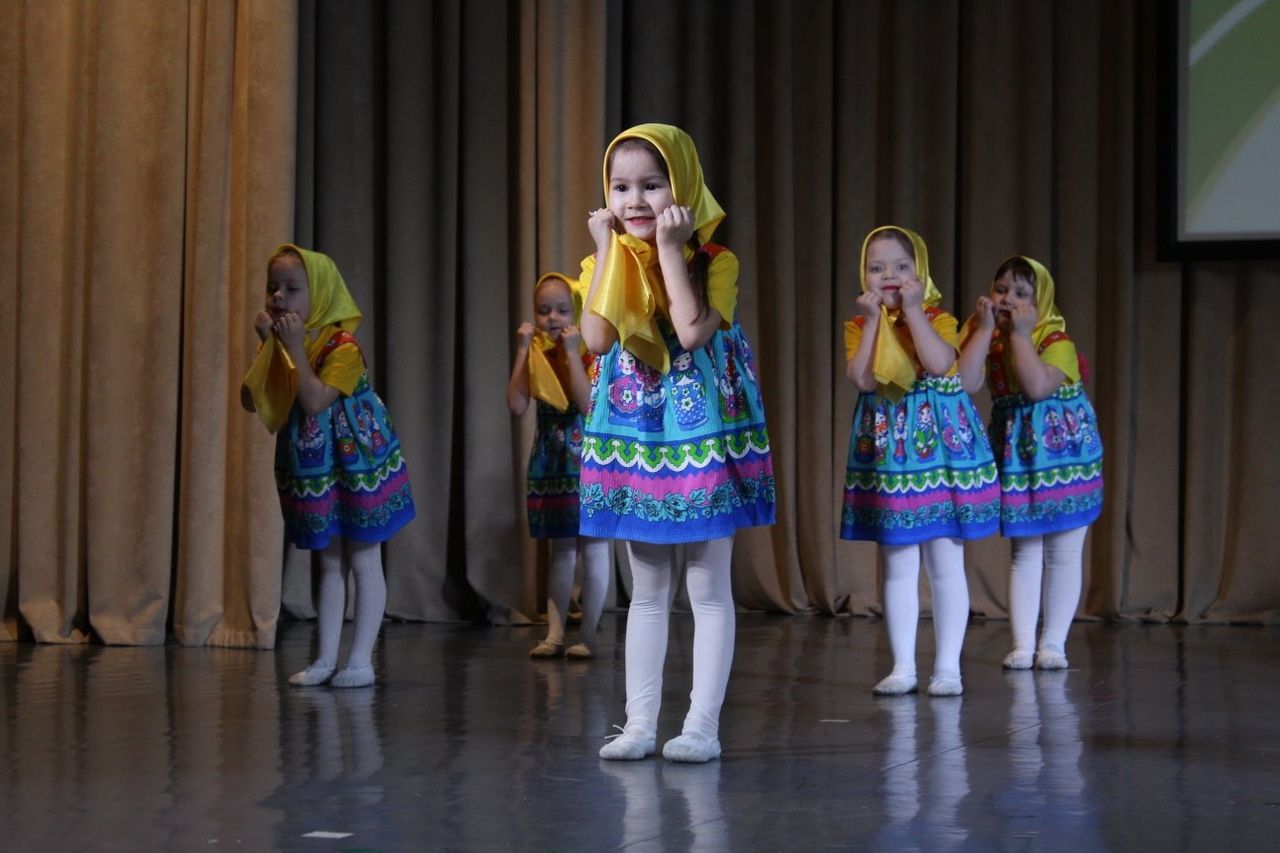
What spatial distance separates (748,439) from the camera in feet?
9.31

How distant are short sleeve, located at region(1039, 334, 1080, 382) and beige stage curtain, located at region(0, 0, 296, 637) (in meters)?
2.28

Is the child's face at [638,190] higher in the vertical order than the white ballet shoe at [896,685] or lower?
higher

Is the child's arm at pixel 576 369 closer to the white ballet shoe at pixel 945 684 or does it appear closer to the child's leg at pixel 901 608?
the child's leg at pixel 901 608

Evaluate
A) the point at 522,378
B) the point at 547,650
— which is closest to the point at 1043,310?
the point at 522,378

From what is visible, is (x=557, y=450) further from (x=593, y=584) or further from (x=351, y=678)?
(x=351, y=678)

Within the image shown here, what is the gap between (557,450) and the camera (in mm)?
4645

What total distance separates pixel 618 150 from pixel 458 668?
1.89m

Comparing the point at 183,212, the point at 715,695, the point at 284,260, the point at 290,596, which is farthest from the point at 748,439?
the point at 290,596

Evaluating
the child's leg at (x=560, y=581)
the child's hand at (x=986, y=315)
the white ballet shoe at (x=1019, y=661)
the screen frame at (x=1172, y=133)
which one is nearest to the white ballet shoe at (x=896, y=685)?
the white ballet shoe at (x=1019, y=661)

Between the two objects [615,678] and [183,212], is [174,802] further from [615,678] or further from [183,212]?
[183,212]

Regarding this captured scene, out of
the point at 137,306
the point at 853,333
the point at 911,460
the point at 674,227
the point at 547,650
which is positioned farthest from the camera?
the point at 137,306

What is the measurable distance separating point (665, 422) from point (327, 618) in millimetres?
1412

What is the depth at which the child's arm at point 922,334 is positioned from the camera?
367 centimetres

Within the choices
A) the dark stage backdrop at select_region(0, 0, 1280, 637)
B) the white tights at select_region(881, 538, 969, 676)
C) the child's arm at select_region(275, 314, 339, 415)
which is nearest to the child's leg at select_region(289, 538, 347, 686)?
the child's arm at select_region(275, 314, 339, 415)
